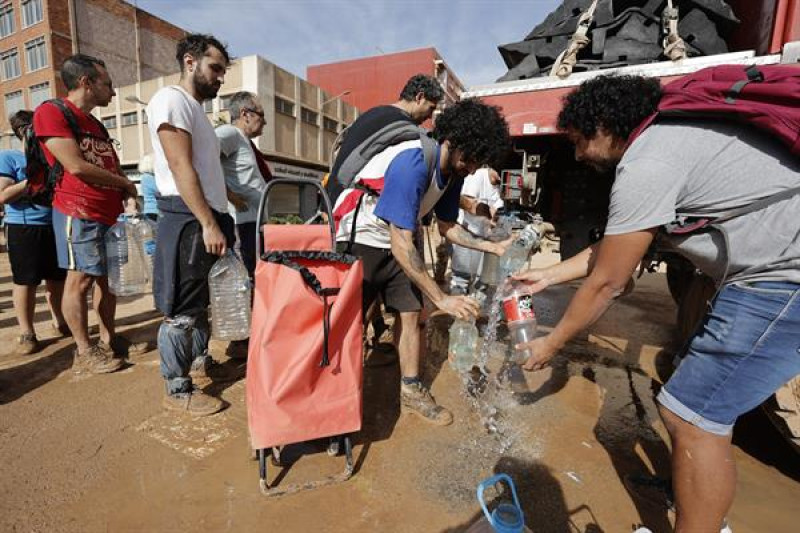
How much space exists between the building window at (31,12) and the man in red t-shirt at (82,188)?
28926mm

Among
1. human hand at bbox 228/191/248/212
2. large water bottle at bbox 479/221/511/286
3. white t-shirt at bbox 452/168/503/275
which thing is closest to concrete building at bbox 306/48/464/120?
white t-shirt at bbox 452/168/503/275

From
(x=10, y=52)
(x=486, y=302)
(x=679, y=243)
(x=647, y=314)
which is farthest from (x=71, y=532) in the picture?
(x=10, y=52)

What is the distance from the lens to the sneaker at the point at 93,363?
3.00 m

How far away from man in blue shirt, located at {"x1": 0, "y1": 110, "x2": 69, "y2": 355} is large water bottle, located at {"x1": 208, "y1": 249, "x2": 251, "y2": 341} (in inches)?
67.7

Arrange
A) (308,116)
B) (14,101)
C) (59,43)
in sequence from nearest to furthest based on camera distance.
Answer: (59,43) → (308,116) → (14,101)

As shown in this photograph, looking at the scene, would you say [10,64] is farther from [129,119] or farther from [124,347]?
[124,347]

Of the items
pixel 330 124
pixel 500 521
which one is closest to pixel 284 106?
pixel 330 124

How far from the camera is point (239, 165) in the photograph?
3236mm

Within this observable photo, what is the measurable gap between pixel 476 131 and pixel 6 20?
120 feet

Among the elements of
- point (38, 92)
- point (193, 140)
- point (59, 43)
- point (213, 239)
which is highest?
point (59, 43)

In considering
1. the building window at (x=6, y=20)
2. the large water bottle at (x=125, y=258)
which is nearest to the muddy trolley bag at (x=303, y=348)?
the large water bottle at (x=125, y=258)

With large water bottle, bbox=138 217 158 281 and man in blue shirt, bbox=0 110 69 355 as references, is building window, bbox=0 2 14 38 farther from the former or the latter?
man in blue shirt, bbox=0 110 69 355

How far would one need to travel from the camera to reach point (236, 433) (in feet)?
7.64

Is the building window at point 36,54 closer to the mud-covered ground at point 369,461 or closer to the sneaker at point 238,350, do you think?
the mud-covered ground at point 369,461
